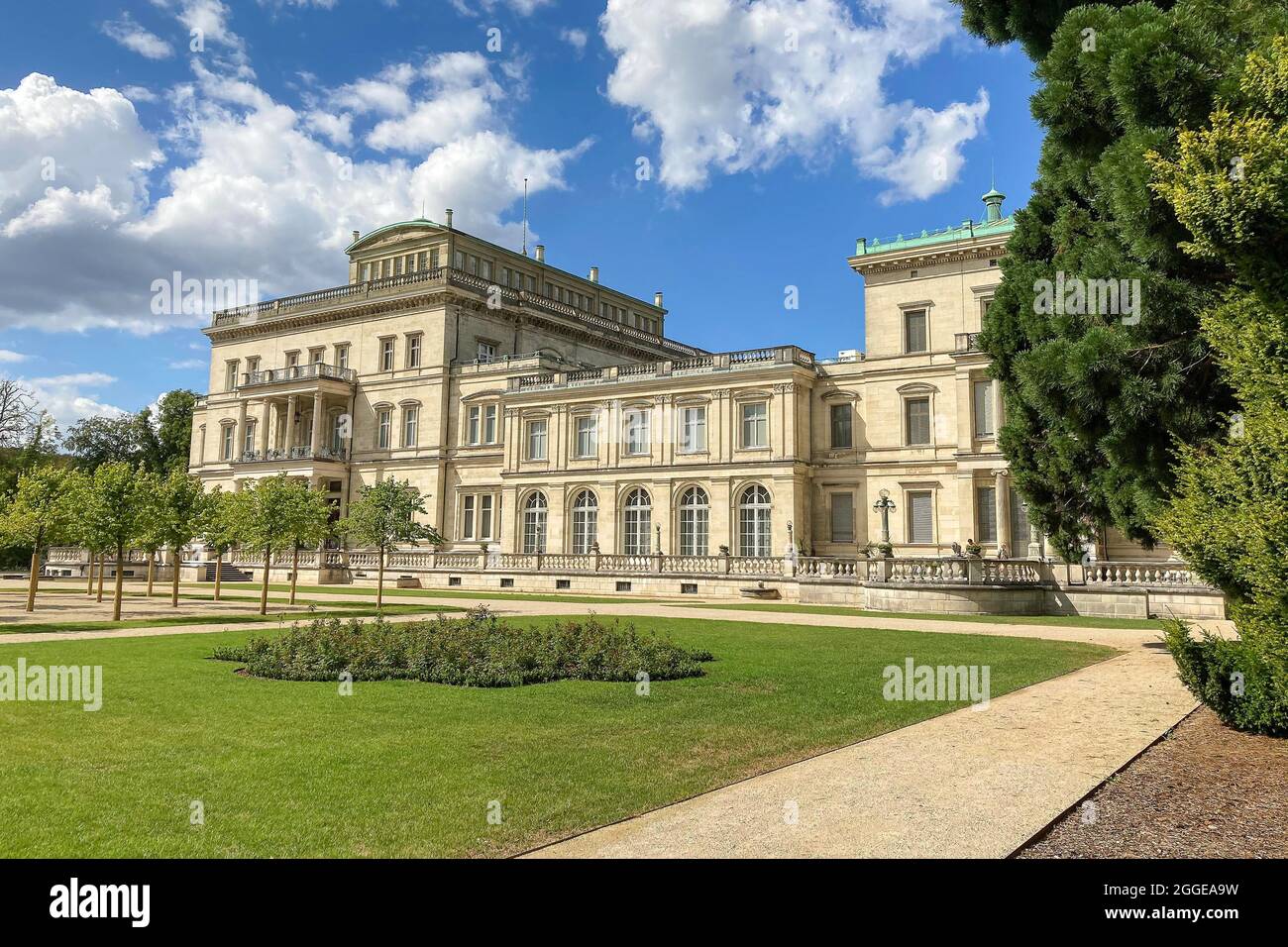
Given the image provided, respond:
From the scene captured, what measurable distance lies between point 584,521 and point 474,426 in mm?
10642

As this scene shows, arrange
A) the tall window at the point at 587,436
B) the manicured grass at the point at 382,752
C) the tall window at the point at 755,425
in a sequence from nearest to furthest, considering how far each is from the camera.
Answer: the manicured grass at the point at 382,752 < the tall window at the point at 755,425 < the tall window at the point at 587,436

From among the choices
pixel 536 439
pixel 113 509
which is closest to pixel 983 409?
pixel 536 439

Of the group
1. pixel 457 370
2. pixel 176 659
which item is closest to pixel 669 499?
pixel 457 370

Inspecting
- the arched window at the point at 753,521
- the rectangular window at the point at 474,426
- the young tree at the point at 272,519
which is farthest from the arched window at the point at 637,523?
the young tree at the point at 272,519

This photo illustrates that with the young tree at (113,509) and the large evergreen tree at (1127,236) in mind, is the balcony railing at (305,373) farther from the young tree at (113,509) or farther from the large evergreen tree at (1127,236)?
the large evergreen tree at (1127,236)

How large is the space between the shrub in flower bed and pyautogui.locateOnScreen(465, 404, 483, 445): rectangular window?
124 feet

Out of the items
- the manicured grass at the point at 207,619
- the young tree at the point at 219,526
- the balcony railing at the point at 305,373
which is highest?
the balcony railing at the point at 305,373

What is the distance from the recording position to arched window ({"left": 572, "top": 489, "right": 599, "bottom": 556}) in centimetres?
4625

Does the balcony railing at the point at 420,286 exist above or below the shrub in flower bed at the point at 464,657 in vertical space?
above

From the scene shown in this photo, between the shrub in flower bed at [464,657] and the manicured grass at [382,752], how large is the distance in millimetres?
533

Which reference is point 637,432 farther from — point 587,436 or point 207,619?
point 207,619

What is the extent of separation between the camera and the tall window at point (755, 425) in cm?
4209

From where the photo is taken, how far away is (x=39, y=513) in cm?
2506
